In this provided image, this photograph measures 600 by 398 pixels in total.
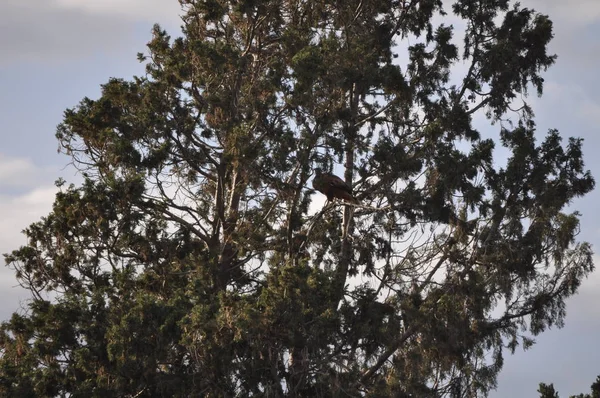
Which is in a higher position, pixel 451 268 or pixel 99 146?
pixel 99 146

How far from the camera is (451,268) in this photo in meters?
18.2

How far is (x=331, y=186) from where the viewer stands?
17328 mm

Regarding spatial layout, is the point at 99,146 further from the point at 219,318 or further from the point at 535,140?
the point at 535,140

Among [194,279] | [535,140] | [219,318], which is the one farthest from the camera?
[535,140]

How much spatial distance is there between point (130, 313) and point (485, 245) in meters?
5.43

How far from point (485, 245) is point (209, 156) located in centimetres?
471

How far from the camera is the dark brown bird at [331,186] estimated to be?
1716 cm

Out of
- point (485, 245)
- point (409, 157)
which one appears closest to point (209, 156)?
point (409, 157)

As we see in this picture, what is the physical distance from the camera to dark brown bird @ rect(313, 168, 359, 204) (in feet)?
56.3

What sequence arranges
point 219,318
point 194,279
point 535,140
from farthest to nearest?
point 535,140, point 194,279, point 219,318

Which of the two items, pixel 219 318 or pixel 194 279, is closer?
pixel 219 318

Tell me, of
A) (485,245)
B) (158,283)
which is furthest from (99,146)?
(485,245)

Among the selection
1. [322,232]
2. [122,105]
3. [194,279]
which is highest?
[122,105]

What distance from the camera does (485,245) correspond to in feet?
59.4
